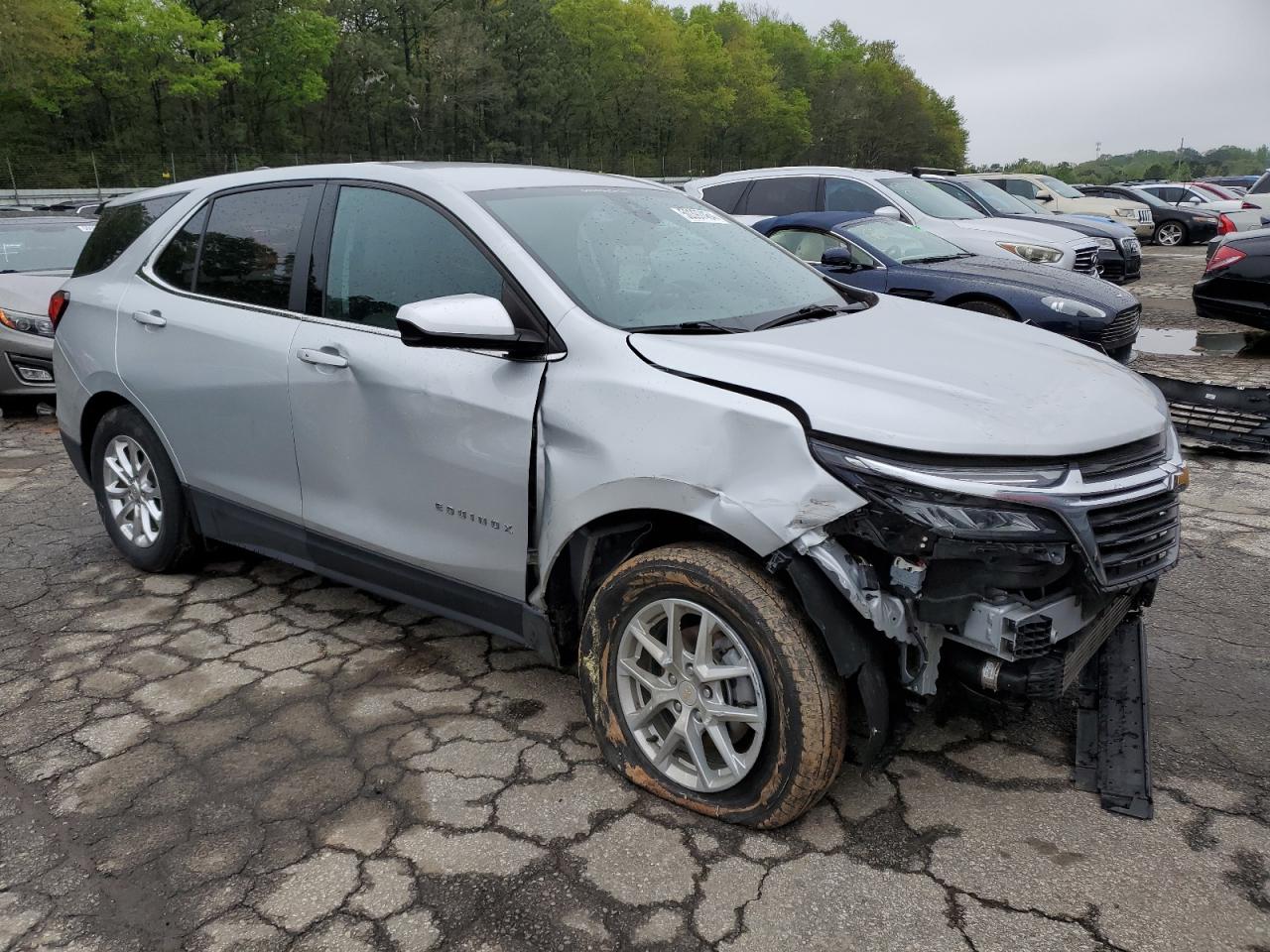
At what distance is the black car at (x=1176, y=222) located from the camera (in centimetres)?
2405

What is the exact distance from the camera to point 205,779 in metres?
2.90

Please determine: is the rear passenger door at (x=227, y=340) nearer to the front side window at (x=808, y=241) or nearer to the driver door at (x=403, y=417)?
the driver door at (x=403, y=417)

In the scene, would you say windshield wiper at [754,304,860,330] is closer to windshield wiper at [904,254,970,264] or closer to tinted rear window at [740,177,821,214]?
windshield wiper at [904,254,970,264]

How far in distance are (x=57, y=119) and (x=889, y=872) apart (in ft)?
181

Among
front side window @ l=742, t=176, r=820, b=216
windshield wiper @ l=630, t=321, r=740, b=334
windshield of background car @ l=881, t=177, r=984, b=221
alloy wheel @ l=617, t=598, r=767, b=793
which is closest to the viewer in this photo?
alloy wheel @ l=617, t=598, r=767, b=793

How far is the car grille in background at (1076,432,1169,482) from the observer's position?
2.35 meters

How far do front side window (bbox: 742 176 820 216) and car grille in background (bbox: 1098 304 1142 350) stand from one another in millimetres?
4079

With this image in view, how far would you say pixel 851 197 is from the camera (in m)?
10.8

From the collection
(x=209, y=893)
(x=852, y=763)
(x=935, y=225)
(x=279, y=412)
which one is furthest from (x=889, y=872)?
(x=935, y=225)

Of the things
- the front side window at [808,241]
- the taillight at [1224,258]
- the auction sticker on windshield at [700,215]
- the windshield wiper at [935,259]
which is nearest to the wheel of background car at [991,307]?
the windshield wiper at [935,259]

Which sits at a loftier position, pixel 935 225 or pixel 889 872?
pixel 935 225

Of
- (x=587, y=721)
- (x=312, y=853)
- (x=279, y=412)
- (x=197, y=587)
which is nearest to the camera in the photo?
(x=312, y=853)

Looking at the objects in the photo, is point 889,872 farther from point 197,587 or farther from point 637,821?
point 197,587

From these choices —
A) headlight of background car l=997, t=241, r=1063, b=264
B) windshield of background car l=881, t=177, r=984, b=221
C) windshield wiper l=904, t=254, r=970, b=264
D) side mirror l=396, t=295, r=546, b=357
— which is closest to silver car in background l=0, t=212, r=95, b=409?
side mirror l=396, t=295, r=546, b=357
